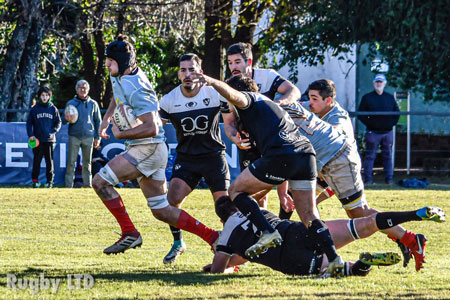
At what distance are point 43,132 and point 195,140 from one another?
839 cm

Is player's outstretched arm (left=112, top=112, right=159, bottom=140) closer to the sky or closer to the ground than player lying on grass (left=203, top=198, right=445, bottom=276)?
closer to the sky

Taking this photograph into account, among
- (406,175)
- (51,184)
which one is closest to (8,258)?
(51,184)

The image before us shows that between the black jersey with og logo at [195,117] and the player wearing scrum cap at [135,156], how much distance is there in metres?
0.60

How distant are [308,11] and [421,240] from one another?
15.7m

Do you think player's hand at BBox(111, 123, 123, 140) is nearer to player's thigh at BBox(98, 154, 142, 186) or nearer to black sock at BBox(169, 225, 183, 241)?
player's thigh at BBox(98, 154, 142, 186)

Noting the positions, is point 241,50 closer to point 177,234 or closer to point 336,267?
point 177,234

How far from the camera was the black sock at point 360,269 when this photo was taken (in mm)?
7199

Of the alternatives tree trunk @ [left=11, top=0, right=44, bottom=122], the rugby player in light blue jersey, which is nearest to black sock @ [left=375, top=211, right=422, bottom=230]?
the rugby player in light blue jersey

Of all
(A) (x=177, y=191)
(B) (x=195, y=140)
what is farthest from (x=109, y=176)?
(B) (x=195, y=140)

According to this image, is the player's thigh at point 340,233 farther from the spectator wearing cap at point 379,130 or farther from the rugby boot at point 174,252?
the spectator wearing cap at point 379,130

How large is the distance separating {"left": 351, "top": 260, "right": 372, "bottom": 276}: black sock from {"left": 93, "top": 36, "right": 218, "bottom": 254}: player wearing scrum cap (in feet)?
5.32

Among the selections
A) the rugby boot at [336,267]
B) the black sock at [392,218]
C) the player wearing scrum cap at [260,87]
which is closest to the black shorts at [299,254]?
the rugby boot at [336,267]

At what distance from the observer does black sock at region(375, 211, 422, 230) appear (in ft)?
23.8

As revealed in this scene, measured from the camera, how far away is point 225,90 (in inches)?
263
